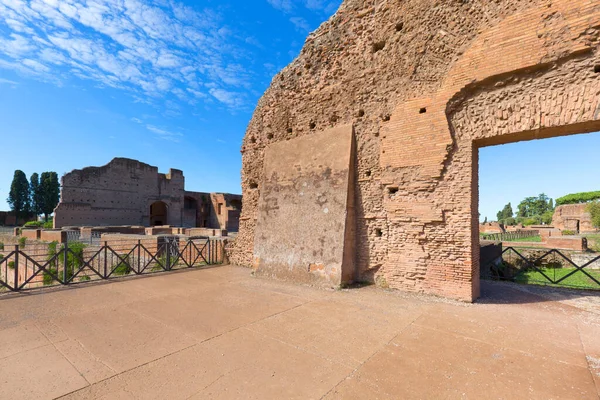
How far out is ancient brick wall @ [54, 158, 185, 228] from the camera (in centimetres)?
2388

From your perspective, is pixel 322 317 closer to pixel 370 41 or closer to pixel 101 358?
pixel 101 358

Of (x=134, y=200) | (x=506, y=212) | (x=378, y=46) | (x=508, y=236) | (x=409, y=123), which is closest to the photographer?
(x=409, y=123)

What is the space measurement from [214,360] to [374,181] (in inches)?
181

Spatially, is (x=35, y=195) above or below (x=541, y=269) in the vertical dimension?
above

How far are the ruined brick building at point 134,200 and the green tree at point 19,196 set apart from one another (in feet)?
62.5

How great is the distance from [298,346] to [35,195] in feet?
158

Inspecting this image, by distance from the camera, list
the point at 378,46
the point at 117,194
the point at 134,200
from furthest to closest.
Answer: the point at 134,200, the point at 117,194, the point at 378,46

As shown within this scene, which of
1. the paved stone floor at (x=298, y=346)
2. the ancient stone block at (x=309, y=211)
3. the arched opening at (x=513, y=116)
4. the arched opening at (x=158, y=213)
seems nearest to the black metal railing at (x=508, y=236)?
the arched opening at (x=513, y=116)

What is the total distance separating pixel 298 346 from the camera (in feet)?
10.6

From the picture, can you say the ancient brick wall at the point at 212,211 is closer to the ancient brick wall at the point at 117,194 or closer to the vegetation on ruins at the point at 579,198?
the ancient brick wall at the point at 117,194

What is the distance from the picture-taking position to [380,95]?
6188 mm

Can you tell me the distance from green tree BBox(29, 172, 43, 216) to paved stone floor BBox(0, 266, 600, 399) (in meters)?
43.0

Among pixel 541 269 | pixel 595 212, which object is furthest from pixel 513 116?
pixel 595 212

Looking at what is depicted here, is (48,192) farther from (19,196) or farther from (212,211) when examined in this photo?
(212,211)
